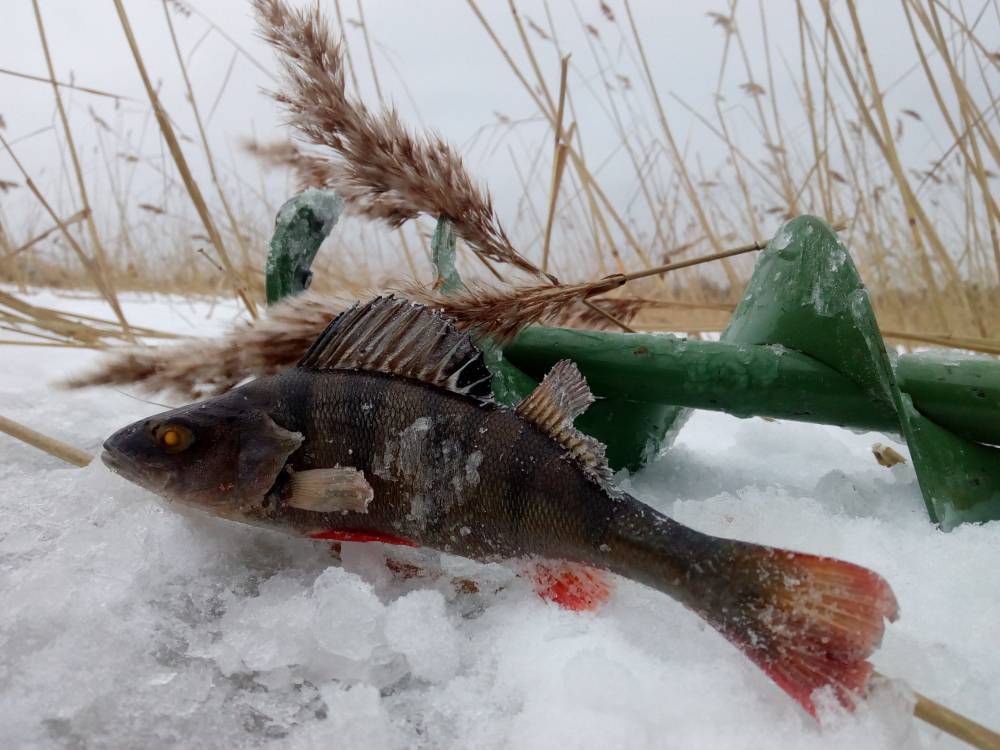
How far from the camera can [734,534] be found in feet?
3.00

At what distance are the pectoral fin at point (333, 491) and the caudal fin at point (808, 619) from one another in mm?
411

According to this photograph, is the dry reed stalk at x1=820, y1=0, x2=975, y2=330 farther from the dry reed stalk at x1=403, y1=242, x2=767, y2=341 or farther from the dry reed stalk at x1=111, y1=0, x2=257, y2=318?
the dry reed stalk at x1=111, y1=0, x2=257, y2=318

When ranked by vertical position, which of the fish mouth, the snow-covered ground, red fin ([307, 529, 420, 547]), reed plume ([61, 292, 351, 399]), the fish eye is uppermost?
reed plume ([61, 292, 351, 399])

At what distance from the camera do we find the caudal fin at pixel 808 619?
602 mm

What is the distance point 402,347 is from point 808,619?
55cm

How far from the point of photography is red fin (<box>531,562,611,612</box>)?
798 mm

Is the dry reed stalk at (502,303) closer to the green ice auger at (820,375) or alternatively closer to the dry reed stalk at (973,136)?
the green ice auger at (820,375)

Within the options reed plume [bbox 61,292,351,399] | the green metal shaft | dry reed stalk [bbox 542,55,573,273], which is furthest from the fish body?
dry reed stalk [bbox 542,55,573,273]

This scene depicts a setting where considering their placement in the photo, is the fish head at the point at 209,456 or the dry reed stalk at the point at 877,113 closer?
the fish head at the point at 209,456

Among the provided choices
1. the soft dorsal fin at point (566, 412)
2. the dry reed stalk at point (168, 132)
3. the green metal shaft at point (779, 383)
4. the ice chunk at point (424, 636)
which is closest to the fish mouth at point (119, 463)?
the ice chunk at point (424, 636)

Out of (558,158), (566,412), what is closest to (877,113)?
(558,158)

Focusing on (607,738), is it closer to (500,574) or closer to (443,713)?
(443,713)

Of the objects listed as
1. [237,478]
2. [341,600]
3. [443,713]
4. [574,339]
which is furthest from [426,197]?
[443,713]

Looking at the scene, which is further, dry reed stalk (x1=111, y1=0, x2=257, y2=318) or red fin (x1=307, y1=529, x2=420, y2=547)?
dry reed stalk (x1=111, y1=0, x2=257, y2=318)
